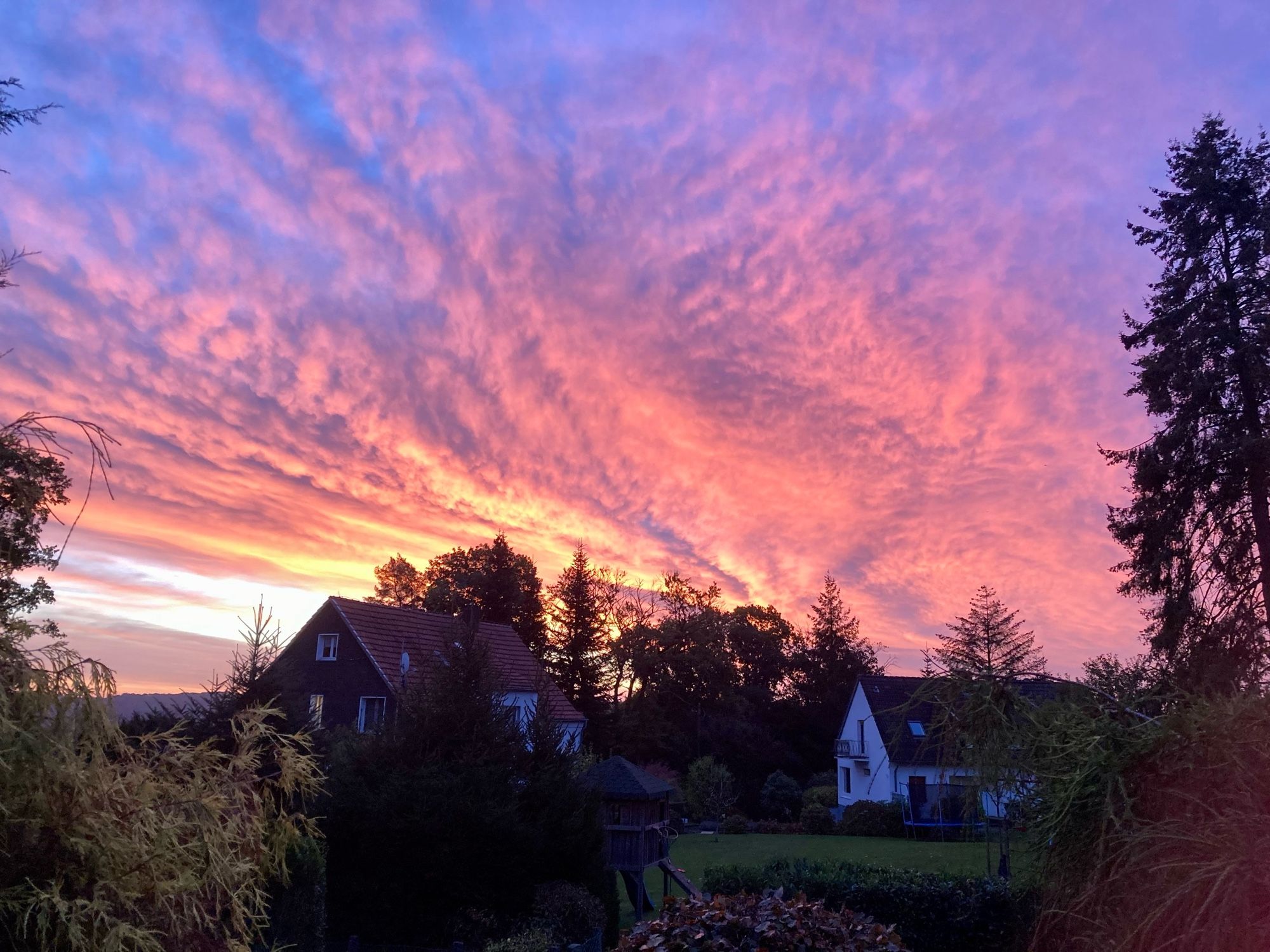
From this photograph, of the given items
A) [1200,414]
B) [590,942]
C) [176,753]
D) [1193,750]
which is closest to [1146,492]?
[1200,414]

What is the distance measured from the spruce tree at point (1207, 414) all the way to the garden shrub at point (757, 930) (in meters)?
17.2

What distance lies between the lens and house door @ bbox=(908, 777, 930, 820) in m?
41.6

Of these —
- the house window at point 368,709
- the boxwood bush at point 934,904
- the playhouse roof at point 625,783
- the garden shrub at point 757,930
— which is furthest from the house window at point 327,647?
the garden shrub at point 757,930

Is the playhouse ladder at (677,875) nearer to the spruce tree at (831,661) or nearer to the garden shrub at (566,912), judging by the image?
the garden shrub at (566,912)

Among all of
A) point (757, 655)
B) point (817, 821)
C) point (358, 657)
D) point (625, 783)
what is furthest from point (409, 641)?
point (757, 655)

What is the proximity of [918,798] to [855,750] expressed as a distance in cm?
771

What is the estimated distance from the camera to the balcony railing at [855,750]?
50.2 m

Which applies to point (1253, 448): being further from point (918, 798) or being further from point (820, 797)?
point (820, 797)

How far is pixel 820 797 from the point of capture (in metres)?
47.0

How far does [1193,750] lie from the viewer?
5.19 meters

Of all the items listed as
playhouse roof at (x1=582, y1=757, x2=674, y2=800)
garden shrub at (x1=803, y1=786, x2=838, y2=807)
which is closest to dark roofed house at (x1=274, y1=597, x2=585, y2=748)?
playhouse roof at (x1=582, y1=757, x2=674, y2=800)

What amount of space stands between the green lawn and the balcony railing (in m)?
9.41

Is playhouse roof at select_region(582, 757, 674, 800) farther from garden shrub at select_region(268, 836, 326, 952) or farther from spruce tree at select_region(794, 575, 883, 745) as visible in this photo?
spruce tree at select_region(794, 575, 883, 745)

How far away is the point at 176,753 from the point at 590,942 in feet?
26.0
